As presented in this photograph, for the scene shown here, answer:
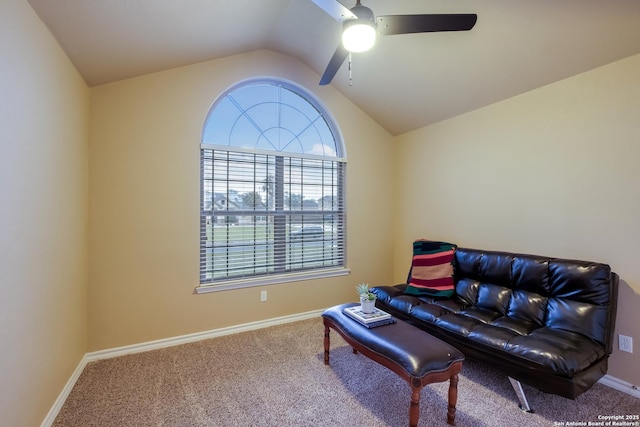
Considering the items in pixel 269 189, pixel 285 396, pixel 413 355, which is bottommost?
pixel 285 396

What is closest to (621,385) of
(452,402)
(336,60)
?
(452,402)

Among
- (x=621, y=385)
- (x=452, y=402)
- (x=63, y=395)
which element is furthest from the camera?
(x=621, y=385)

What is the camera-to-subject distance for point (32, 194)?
1.64m

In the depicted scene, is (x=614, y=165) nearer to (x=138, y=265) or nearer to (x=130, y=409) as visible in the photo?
(x=130, y=409)

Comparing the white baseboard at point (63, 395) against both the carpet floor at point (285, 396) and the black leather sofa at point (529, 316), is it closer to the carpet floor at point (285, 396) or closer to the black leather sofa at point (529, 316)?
the carpet floor at point (285, 396)

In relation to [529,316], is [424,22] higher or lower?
higher

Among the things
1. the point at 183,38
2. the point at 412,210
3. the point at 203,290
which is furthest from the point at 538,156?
the point at 203,290

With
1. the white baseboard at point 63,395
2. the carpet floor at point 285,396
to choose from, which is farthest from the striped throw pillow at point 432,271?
the white baseboard at point 63,395

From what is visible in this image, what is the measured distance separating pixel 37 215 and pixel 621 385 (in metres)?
4.05

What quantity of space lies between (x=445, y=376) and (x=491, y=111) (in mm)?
2570

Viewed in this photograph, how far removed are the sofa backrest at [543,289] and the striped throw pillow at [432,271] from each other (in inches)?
3.6

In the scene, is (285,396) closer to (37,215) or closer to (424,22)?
(37,215)

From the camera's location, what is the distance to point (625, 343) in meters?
2.15

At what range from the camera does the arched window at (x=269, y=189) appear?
309 cm
